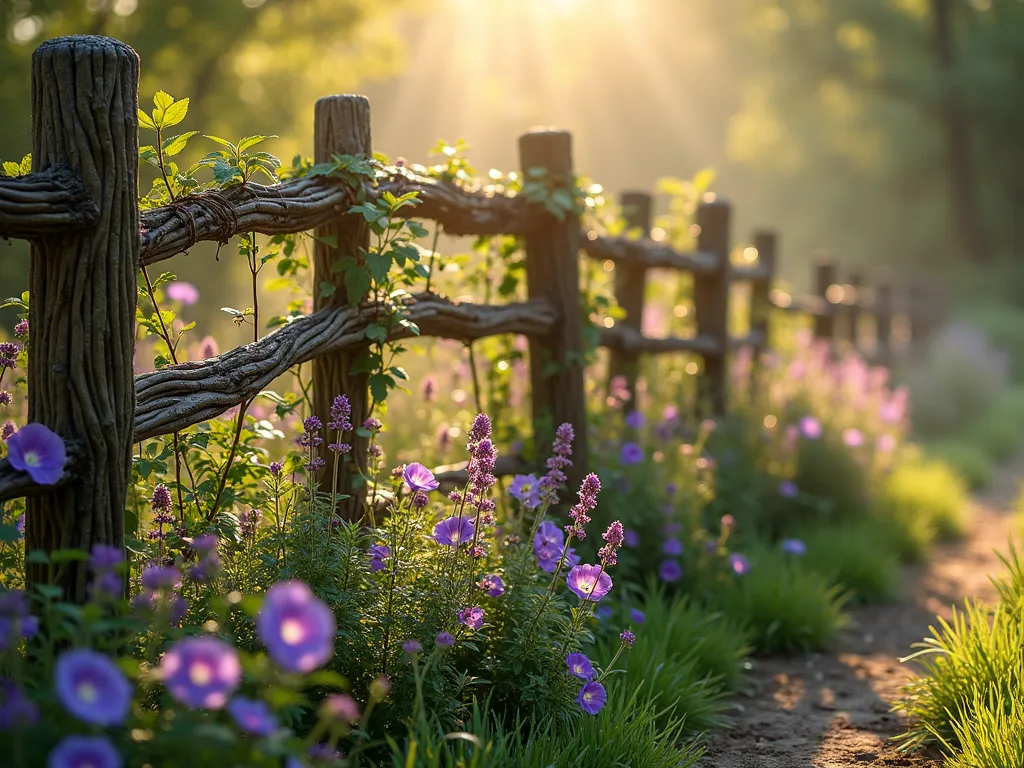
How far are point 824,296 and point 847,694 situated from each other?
19.9ft

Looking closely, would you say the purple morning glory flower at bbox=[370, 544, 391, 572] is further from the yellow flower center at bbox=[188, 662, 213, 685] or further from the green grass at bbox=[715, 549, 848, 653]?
the green grass at bbox=[715, 549, 848, 653]

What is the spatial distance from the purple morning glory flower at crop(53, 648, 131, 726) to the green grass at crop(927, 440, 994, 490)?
760 centimetres

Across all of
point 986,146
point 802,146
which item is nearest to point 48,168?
point 986,146

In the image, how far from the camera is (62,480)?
182 cm

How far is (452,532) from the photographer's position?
232 cm

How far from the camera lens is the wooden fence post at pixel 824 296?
8.61 meters

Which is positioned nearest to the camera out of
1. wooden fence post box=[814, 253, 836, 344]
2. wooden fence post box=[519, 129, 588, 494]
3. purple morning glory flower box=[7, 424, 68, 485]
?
purple morning glory flower box=[7, 424, 68, 485]

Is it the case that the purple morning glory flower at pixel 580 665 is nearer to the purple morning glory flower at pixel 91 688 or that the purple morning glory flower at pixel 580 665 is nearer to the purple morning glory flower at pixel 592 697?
the purple morning glory flower at pixel 592 697

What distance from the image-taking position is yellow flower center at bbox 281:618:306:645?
1169mm

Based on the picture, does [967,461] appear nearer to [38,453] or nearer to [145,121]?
[145,121]

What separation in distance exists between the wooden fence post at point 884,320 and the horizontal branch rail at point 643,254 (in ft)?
21.2

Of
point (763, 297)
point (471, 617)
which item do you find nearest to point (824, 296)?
point (763, 297)

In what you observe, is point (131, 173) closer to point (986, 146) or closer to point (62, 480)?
point (62, 480)

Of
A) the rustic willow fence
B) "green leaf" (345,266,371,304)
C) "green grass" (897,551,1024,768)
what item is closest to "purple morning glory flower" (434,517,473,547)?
the rustic willow fence
